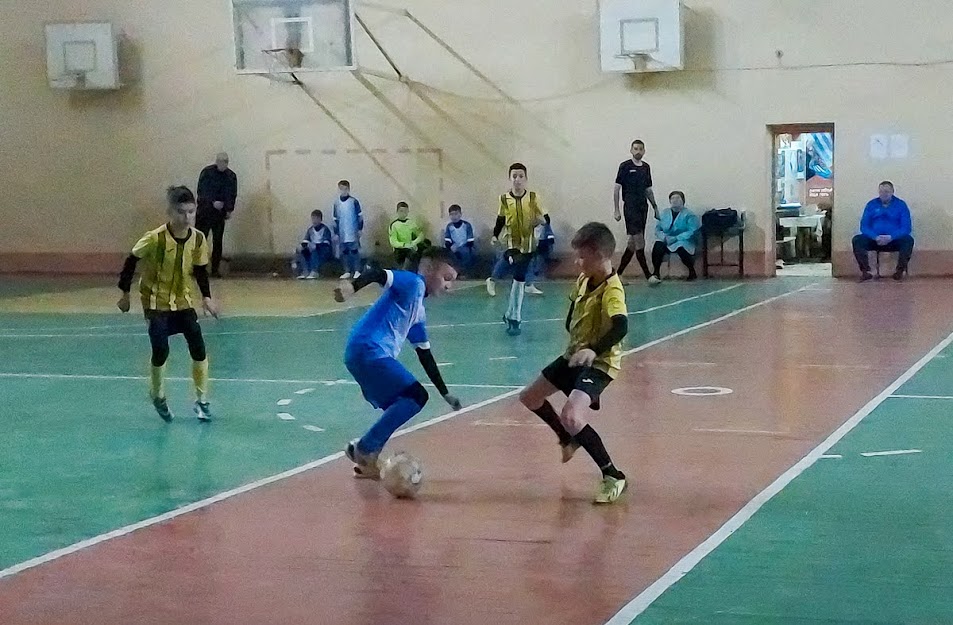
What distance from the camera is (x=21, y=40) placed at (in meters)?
26.5

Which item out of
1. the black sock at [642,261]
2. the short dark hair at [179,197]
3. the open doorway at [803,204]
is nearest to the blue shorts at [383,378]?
the short dark hair at [179,197]

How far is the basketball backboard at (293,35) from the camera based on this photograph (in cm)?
2342

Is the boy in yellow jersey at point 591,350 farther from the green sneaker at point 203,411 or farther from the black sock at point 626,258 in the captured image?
the black sock at point 626,258

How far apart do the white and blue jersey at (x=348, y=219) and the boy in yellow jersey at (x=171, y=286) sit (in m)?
13.8

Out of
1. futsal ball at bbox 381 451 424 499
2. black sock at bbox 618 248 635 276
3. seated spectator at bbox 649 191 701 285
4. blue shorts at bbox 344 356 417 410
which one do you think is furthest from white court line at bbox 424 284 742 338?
futsal ball at bbox 381 451 424 499

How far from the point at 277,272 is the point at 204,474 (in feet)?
56.0

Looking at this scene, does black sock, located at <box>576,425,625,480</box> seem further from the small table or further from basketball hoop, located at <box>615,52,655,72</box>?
basketball hoop, located at <box>615,52,655,72</box>

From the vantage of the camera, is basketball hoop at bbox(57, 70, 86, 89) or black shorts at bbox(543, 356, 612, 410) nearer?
black shorts at bbox(543, 356, 612, 410)

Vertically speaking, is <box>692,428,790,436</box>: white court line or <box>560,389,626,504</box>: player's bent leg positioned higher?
<box>560,389,626,504</box>: player's bent leg

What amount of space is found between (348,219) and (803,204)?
1027 centimetres

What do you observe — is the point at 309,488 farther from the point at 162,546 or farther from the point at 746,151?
the point at 746,151

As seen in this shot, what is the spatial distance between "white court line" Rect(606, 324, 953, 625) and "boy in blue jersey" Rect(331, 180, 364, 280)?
14.4m

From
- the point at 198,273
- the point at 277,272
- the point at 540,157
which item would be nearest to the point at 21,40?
the point at 277,272

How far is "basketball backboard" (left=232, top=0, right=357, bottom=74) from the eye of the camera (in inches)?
922
